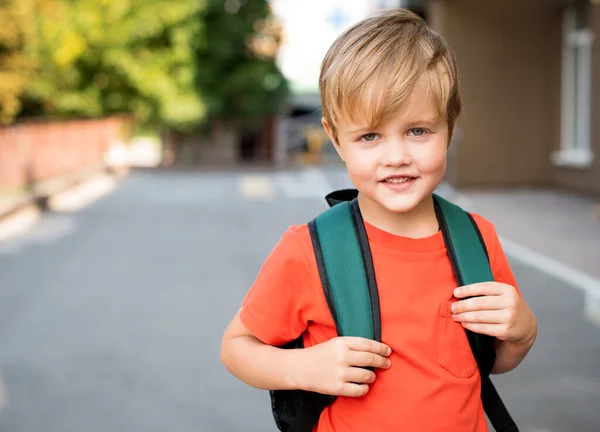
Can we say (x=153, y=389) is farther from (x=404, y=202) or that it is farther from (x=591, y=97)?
(x=591, y=97)

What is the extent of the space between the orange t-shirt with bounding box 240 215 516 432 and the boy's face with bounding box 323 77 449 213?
0.32 feet

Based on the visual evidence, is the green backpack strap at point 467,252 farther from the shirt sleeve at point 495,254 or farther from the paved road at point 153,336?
the paved road at point 153,336

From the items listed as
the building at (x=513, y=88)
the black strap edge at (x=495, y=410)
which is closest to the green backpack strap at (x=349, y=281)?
the black strap edge at (x=495, y=410)

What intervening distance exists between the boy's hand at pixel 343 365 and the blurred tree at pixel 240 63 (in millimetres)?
37443

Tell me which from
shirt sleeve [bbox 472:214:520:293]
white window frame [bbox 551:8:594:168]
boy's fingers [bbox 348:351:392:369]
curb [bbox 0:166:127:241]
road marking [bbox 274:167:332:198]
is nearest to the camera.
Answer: boy's fingers [bbox 348:351:392:369]

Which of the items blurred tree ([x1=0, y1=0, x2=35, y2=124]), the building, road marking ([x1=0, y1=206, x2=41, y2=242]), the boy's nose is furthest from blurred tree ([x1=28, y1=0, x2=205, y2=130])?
the boy's nose

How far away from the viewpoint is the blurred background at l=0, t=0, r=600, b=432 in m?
5.61

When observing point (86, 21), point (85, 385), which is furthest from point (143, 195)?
point (86, 21)

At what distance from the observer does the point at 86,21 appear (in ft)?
126

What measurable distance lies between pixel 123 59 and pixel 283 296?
1486 inches

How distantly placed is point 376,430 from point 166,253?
964 cm

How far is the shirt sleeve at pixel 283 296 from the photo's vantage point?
6.17ft

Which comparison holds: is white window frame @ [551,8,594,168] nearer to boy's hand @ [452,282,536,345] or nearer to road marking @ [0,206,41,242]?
road marking @ [0,206,41,242]

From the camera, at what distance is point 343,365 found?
1802mm
